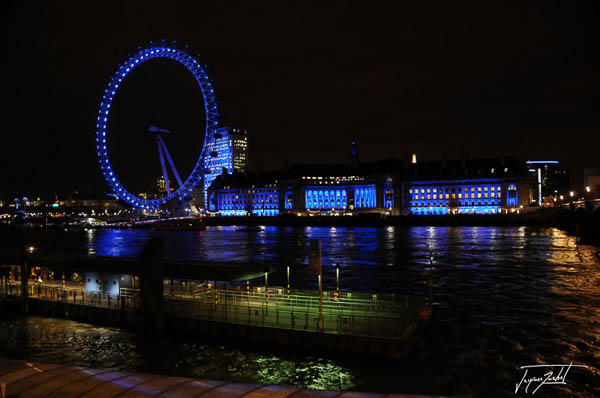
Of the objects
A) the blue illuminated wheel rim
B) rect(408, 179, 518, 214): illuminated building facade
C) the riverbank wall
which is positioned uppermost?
the blue illuminated wheel rim

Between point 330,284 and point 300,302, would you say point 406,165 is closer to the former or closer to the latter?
point 330,284

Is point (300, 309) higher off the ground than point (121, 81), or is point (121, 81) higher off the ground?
point (121, 81)

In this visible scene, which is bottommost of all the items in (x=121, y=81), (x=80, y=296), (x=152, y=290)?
(x=80, y=296)

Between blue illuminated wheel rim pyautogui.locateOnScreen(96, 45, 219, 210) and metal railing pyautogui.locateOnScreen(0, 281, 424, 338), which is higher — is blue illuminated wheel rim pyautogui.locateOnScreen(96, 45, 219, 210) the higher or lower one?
the higher one

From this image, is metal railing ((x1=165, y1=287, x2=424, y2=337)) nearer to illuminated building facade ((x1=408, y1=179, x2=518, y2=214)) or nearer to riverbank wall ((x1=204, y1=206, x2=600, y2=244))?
riverbank wall ((x1=204, y1=206, x2=600, y2=244))

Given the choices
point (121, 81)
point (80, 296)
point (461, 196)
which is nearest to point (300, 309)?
point (80, 296)

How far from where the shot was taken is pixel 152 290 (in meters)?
23.5

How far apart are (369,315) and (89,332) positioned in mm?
14651

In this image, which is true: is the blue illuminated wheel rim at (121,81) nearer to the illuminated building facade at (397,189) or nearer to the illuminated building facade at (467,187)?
the illuminated building facade at (397,189)

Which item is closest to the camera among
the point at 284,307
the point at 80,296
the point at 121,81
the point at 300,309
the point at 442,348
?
the point at 442,348

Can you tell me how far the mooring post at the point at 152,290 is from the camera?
23375mm

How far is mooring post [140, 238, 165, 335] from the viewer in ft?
76.7

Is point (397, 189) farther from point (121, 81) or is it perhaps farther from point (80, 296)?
point (80, 296)

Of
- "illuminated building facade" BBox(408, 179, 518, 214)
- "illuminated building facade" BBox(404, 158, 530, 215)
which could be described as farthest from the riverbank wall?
"illuminated building facade" BBox(408, 179, 518, 214)
